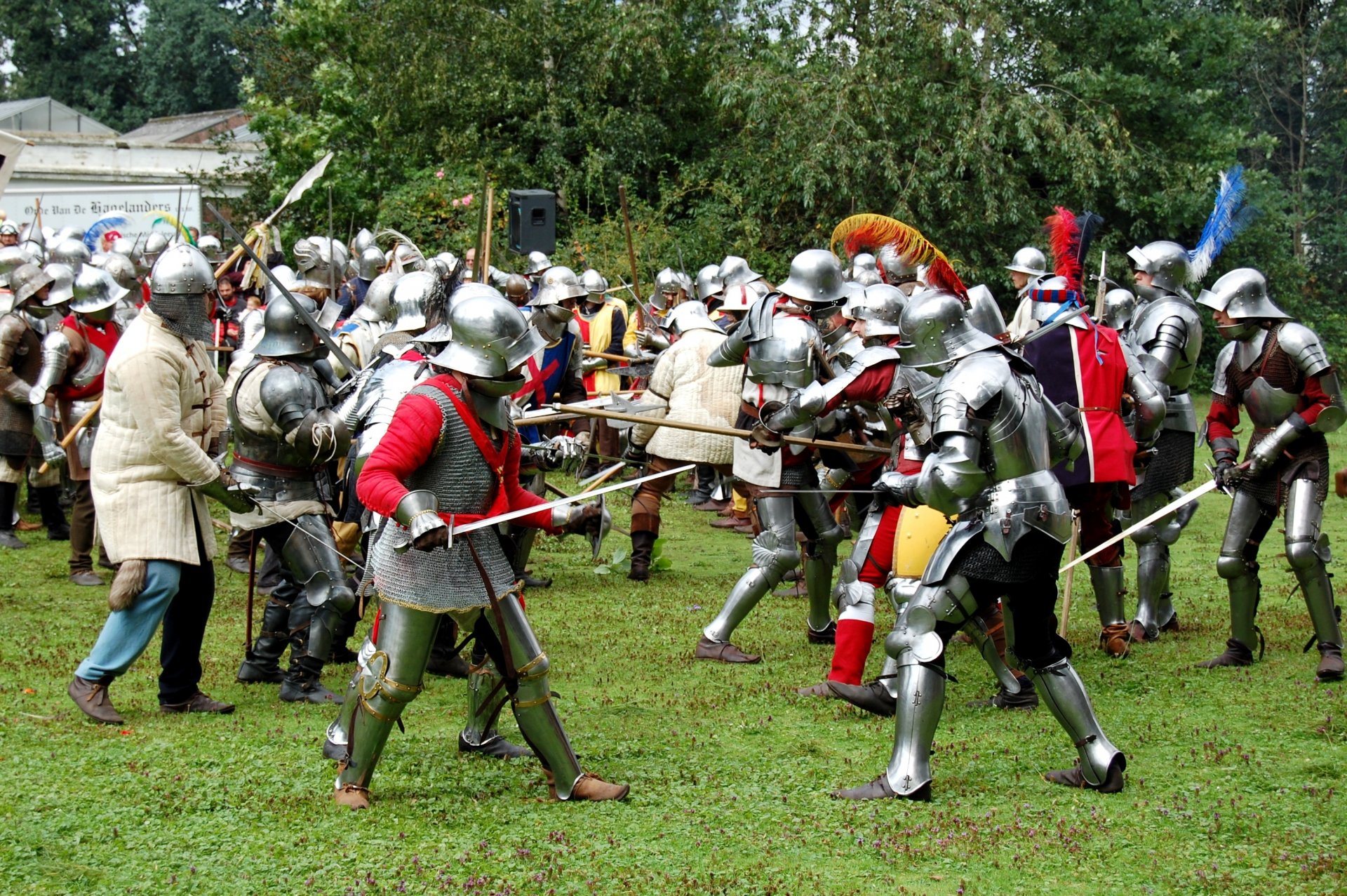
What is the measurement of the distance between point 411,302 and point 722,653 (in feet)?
7.76

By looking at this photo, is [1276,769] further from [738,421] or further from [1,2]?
[1,2]

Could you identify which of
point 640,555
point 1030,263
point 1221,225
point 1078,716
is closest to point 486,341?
point 1078,716

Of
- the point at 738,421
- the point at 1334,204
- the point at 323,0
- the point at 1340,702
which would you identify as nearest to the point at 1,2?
the point at 323,0

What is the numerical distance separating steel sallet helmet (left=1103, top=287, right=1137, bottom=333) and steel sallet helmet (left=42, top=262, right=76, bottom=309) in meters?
6.84

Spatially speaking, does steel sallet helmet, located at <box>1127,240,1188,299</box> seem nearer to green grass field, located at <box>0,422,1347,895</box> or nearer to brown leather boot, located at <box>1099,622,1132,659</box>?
brown leather boot, located at <box>1099,622,1132,659</box>

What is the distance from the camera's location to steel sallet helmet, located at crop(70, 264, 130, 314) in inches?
324

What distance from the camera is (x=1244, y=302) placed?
6.95m

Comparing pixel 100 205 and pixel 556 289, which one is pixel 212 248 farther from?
pixel 556 289

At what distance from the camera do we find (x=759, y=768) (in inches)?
220

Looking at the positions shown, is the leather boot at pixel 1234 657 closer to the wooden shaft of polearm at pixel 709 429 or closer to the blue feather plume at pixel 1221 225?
the wooden shaft of polearm at pixel 709 429

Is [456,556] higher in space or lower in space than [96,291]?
lower

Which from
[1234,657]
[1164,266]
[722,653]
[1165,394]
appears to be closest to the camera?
[1234,657]

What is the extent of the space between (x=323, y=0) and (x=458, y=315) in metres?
19.4

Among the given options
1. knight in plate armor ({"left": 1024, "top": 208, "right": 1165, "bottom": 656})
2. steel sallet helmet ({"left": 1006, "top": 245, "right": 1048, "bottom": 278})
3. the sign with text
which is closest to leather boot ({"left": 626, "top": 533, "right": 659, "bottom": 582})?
knight in plate armor ({"left": 1024, "top": 208, "right": 1165, "bottom": 656})
